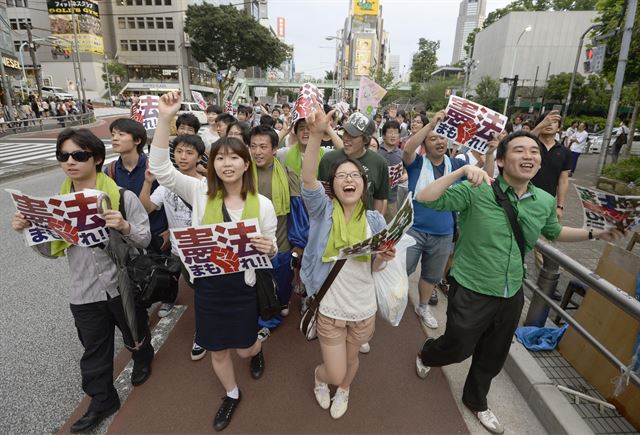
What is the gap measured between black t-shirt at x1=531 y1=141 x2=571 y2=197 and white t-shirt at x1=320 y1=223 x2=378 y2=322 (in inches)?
131

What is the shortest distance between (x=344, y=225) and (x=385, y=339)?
5.46 ft

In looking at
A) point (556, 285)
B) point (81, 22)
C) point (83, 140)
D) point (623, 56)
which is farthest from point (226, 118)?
point (81, 22)

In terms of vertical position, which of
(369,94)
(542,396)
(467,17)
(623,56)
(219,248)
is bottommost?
(542,396)

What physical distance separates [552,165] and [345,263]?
3.53 metres

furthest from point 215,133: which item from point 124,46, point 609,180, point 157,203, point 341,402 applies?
point 124,46

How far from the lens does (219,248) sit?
212 cm

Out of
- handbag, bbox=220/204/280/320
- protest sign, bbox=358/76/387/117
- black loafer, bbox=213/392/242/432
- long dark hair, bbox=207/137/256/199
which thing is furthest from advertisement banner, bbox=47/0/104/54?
black loafer, bbox=213/392/242/432

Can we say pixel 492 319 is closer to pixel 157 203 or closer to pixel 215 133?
pixel 157 203

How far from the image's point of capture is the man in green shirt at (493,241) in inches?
86.8

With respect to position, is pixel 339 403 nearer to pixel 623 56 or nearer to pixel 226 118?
pixel 226 118

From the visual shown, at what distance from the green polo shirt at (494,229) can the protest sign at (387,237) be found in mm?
377

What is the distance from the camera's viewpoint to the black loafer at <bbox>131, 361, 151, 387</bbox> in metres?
2.76

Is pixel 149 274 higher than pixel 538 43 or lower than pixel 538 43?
lower

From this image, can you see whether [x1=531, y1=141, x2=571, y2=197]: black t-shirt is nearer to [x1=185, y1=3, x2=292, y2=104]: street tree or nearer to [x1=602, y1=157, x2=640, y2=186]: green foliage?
[x1=602, y1=157, x2=640, y2=186]: green foliage
